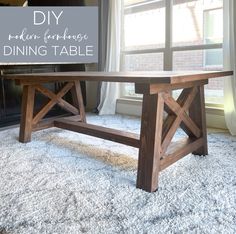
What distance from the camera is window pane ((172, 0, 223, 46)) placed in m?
2.65

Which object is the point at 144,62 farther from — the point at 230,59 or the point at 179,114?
the point at 179,114

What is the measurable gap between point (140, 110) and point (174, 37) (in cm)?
94

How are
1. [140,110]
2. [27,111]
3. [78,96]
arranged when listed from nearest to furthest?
[27,111] → [78,96] → [140,110]

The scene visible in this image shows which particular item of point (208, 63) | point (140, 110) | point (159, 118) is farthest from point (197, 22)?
point (159, 118)

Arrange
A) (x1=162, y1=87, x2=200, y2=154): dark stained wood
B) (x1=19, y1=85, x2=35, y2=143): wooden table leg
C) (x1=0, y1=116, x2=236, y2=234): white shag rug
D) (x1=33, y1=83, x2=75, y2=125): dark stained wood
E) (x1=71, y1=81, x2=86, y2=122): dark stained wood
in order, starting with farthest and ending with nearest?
(x1=71, y1=81, x2=86, y2=122): dark stained wood, (x1=33, y1=83, x2=75, y2=125): dark stained wood, (x1=19, y1=85, x2=35, y2=143): wooden table leg, (x1=162, y1=87, x2=200, y2=154): dark stained wood, (x1=0, y1=116, x2=236, y2=234): white shag rug

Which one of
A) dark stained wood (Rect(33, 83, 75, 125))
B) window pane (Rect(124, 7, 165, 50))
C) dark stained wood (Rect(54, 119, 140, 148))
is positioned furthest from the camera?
window pane (Rect(124, 7, 165, 50))


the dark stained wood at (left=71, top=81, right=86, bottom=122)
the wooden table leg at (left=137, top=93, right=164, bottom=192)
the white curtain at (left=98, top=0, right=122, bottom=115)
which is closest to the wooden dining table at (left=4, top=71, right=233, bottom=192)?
the wooden table leg at (left=137, top=93, right=164, bottom=192)

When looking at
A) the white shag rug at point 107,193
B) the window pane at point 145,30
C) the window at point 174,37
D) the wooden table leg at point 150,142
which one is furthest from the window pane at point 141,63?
the wooden table leg at point 150,142

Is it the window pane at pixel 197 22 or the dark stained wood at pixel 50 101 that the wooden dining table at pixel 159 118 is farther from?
the window pane at pixel 197 22

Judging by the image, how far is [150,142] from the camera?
1.35 meters

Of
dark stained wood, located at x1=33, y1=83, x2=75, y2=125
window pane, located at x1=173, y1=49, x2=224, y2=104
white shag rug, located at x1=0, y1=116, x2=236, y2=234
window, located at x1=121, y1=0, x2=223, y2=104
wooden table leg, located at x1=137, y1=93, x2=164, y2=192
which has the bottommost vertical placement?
white shag rug, located at x1=0, y1=116, x2=236, y2=234

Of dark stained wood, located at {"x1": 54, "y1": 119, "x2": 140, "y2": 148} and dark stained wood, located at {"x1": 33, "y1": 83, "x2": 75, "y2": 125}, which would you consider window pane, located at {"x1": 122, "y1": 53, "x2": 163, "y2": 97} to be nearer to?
dark stained wood, located at {"x1": 33, "y1": 83, "x2": 75, "y2": 125}

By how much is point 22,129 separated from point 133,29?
196 centimetres

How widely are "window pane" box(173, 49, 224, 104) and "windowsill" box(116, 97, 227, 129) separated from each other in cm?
12
